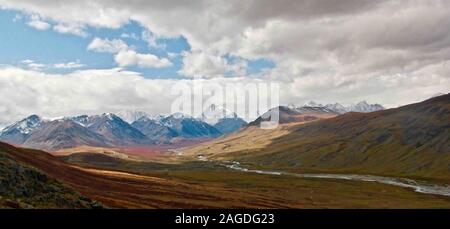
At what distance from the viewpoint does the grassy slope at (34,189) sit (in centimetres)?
5903

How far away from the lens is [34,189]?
208 feet

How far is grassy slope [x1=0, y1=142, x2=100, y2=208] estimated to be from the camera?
194 ft

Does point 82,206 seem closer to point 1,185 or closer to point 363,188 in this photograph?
point 1,185

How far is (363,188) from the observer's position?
19912 centimetres
